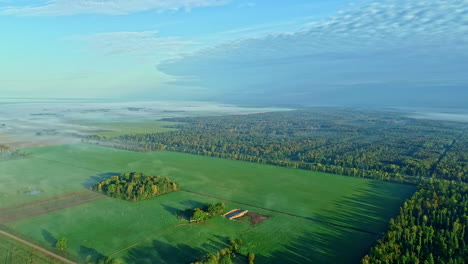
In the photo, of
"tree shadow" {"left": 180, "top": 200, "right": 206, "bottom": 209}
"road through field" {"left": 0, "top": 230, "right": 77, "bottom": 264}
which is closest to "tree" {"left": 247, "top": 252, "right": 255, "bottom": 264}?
"tree shadow" {"left": 180, "top": 200, "right": 206, "bottom": 209}

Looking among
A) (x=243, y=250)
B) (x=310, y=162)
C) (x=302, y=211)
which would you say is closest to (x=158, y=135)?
(x=310, y=162)

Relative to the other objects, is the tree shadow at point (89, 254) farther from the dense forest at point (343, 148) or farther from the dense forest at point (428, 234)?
the dense forest at point (343, 148)

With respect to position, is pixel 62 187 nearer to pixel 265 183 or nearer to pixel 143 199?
pixel 143 199

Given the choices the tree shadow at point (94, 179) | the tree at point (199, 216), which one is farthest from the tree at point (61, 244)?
the tree shadow at point (94, 179)

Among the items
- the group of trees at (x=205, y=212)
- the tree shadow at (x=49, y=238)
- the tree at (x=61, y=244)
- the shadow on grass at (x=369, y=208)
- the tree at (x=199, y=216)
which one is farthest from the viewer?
the shadow on grass at (x=369, y=208)

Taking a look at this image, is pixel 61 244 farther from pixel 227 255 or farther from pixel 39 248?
pixel 227 255

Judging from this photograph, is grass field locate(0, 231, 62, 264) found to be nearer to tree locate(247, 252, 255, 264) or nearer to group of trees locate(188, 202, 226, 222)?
group of trees locate(188, 202, 226, 222)

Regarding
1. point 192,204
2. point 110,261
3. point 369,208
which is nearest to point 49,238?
point 110,261
